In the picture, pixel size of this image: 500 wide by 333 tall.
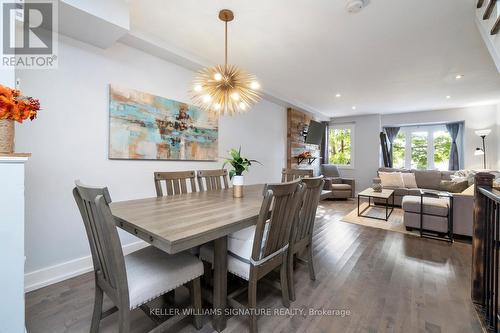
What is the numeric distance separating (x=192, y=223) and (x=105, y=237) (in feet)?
1.40

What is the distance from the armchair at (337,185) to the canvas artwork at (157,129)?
3.79 m

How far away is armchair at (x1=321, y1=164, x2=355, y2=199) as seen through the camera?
6016mm

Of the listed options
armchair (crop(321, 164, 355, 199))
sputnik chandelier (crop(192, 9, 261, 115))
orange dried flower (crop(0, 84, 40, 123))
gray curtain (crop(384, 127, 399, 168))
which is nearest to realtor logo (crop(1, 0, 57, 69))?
orange dried flower (crop(0, 84, 40, 123))

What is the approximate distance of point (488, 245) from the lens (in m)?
1.62

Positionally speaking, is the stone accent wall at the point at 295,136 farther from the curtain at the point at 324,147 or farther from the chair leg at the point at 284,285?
the chair leg at the point at 284,285

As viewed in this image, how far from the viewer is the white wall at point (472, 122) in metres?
5.30

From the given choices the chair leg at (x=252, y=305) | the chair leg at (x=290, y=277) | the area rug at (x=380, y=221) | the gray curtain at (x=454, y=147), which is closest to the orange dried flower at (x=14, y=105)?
the chair leg at (x=252, y=305)

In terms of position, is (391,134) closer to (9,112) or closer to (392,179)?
(392,179)

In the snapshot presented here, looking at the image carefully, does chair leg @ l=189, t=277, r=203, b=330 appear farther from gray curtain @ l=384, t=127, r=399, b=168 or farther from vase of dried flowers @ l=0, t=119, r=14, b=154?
gray curtain @ l=384, t=127, r=399, b=168

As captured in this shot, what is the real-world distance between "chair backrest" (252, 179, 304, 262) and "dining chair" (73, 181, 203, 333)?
43cm

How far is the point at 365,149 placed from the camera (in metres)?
6.76

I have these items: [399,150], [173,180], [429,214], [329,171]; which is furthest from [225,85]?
Result: [399,150]

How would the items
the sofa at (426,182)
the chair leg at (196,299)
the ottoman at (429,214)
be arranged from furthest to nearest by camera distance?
the sofa at (426,182) → the ottoman at (429,214) → the chair leg at (196,299)

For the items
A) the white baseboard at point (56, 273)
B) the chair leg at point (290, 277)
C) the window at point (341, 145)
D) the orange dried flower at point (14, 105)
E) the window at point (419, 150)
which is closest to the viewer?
the orange dried flower at point (14, 105)
